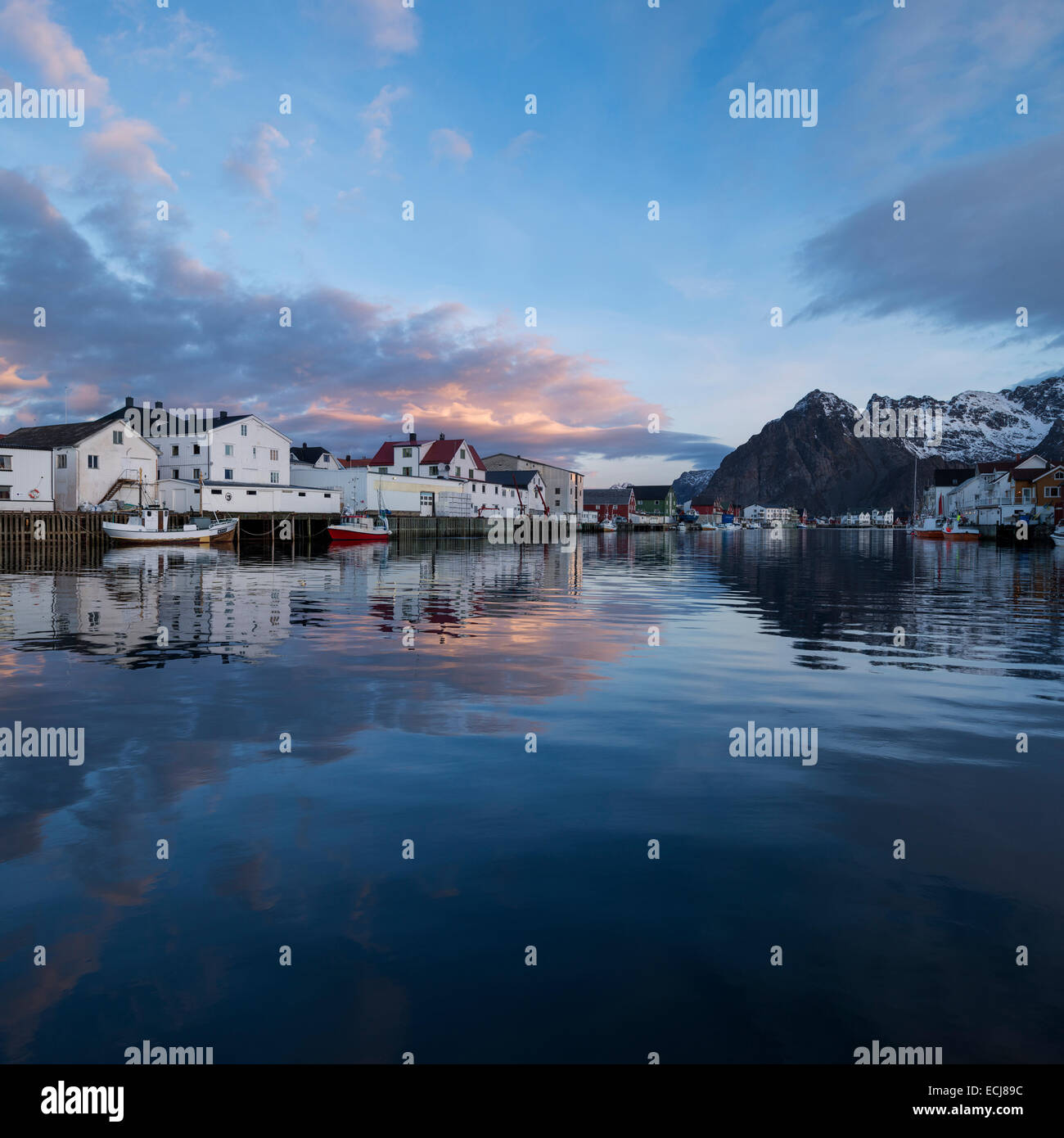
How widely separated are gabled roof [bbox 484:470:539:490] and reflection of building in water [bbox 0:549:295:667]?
85.9 m

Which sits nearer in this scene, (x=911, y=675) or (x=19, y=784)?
(x=19, y=784)

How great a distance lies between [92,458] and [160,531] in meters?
14.6

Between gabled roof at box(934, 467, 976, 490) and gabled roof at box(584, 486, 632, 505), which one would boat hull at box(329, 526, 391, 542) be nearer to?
gabled roof at box(584, 486, 632, 505)

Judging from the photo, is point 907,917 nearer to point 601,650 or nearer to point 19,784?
point 19,784

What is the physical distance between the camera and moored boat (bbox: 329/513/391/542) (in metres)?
73.6

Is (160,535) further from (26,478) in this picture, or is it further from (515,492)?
(515,492)

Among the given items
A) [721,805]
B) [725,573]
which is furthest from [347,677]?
[725,573]

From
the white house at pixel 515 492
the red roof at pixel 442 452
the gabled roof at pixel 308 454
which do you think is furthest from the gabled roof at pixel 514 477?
the gabled roof at pixel 308 454

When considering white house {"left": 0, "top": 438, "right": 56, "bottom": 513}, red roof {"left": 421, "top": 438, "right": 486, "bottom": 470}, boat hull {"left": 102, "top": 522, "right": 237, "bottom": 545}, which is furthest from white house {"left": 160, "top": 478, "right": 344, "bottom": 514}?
red roof {"left": 421, "top": 438, "right": 486, "bottom": 470}

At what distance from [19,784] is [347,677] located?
5879 millimetres

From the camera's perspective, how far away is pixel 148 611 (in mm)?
22828

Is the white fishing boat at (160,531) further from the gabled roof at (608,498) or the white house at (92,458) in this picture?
the gabled roof at (608,498)

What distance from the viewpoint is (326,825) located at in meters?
6.96

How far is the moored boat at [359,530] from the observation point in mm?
73562
